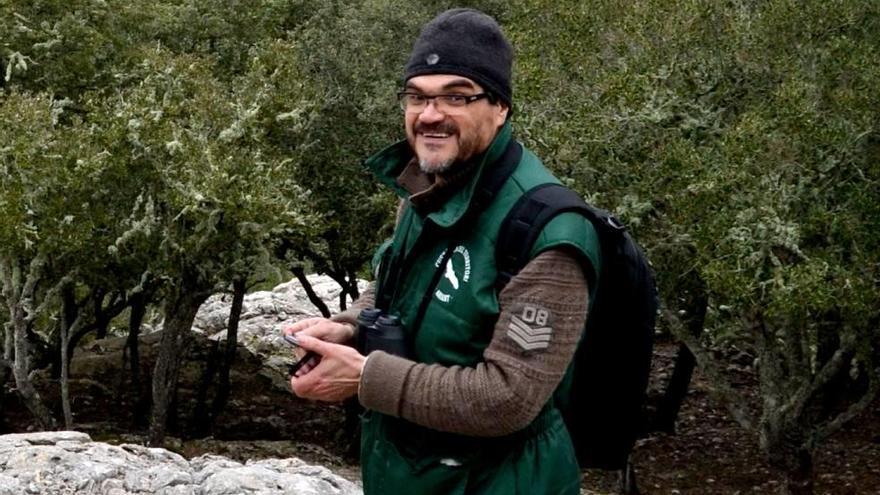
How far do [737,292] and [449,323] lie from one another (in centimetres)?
1314

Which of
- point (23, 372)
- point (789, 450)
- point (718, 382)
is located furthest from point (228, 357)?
point (789, 450)

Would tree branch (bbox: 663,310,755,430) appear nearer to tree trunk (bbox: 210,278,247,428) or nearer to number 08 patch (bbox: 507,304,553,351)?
tree trunk (bbox: 210,278,247,428)

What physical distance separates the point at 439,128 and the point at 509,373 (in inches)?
31.8

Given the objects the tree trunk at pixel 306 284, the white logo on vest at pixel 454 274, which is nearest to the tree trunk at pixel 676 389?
the tree trunk at pixel 306 284

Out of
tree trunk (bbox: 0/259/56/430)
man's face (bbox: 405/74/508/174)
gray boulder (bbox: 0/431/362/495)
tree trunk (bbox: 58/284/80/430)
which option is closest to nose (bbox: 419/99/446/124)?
man's face (bbox: 405/74/508/174)

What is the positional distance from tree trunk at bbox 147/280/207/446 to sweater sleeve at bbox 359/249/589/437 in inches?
756

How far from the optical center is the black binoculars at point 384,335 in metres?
3.45

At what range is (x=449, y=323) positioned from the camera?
11.0 ft

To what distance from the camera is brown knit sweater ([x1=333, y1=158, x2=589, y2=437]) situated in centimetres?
318

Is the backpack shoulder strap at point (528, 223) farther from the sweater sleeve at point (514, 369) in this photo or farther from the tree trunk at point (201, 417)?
the tree trunk at point (201, 417)

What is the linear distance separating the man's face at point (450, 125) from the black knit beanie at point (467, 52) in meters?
0.03

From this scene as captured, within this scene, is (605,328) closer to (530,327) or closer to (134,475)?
(530,327)

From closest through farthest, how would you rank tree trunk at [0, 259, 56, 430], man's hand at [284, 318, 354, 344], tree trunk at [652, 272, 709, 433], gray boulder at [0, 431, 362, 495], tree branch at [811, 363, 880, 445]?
man's hand at [284, 318, 354, 344] < gray boulder at [0, 431, 362, 495] < tree branch at [811, 363, 880, 445] < tree trunk at [0, 259, 56, 430] < tree trunk at [652, 272, 709, 433]

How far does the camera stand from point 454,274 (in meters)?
3.36
